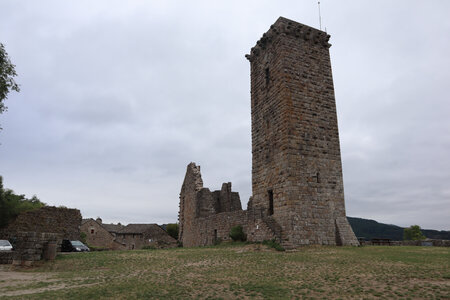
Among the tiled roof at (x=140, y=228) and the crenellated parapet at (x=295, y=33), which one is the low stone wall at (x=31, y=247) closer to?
the crenellated parapet at (x=295, y=33)

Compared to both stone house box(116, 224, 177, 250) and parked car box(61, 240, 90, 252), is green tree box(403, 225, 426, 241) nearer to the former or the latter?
stone house box(116, 224, 177, 250)

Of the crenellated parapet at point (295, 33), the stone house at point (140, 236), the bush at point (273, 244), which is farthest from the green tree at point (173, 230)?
the crenellated parapet at point (295, 33)

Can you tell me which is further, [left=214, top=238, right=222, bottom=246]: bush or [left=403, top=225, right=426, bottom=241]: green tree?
[left=403, top=225, right=426, bottom=241]: green tree

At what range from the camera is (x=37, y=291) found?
24.5 ft

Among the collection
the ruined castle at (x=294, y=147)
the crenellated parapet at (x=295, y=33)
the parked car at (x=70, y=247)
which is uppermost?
the crenellated parapet at (x=295, y=33)

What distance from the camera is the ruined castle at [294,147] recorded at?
1571 centimetres

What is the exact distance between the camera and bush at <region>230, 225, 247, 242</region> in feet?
59.8

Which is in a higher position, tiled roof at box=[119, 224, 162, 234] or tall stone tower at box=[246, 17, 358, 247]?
tall stone tower at box=[246, 17, 358, 247]

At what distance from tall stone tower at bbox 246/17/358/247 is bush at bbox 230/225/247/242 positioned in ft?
5.45

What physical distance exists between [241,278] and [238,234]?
9.92m

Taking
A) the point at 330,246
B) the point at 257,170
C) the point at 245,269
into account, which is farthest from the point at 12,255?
the point at 330,246

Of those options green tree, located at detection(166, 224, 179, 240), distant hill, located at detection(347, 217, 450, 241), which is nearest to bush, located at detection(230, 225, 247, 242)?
green tree, located at detection(166, 224, 179, 240)

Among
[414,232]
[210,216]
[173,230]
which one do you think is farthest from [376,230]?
[210,216]

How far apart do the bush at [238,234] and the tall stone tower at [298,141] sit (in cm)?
166
